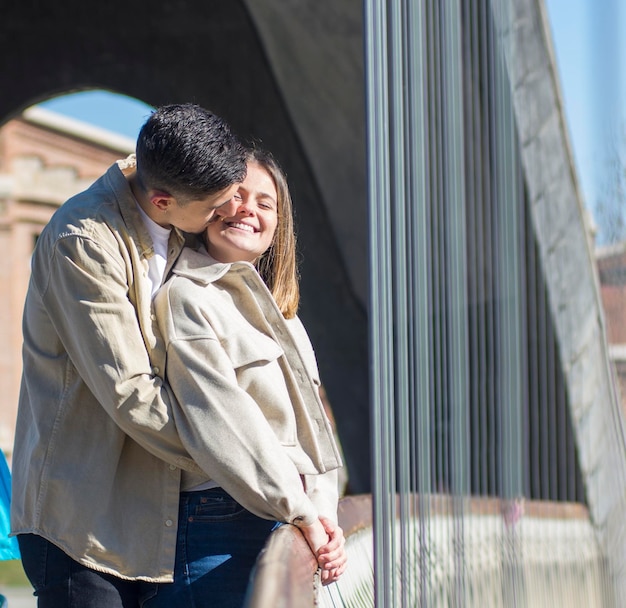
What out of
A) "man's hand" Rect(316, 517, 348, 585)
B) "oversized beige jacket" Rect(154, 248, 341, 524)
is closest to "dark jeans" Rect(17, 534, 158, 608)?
"oversized beige jacket" Rect(154, 248, 341, 524)

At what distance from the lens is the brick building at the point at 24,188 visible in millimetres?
20844

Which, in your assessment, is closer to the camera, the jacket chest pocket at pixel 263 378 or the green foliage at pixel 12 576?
the jacket chest pocket at pixel 263 378

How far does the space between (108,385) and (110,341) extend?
3.2 inches

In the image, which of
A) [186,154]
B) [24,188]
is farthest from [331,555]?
[24,188]

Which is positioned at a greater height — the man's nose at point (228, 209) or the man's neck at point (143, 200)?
the man's neck at point (143, 200)

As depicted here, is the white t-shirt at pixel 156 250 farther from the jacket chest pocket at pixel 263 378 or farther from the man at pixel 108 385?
the jacket chest pocket at pixel 263 378

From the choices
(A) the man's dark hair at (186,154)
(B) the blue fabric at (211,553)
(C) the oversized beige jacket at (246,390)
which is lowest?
(B) the blue fabric at (211,553)

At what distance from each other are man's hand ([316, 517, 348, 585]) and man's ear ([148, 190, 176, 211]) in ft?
2.46

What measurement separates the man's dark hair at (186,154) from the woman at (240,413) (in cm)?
22

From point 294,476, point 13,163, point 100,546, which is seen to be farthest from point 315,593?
point 13,163

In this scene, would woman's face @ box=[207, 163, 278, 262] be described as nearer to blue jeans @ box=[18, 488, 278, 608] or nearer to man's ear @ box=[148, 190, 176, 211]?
man's ear @ box=[148, 190, 176, 211]

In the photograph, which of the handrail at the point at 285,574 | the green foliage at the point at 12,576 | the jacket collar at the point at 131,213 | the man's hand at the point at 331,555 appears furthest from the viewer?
the green foliage at the point at 12,576

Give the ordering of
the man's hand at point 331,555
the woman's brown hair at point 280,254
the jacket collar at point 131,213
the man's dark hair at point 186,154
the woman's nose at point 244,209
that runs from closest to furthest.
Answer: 1. the man's dark hair at point 186,154
2. the jacket collar at point 131,213
3. the man's hand at point 331,555
4. the woman's nose at point 244,209
5. the woman's brown hair at point 280,254

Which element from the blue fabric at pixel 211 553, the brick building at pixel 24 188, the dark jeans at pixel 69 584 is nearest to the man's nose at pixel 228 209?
the blue fabric at pixel 211 553
